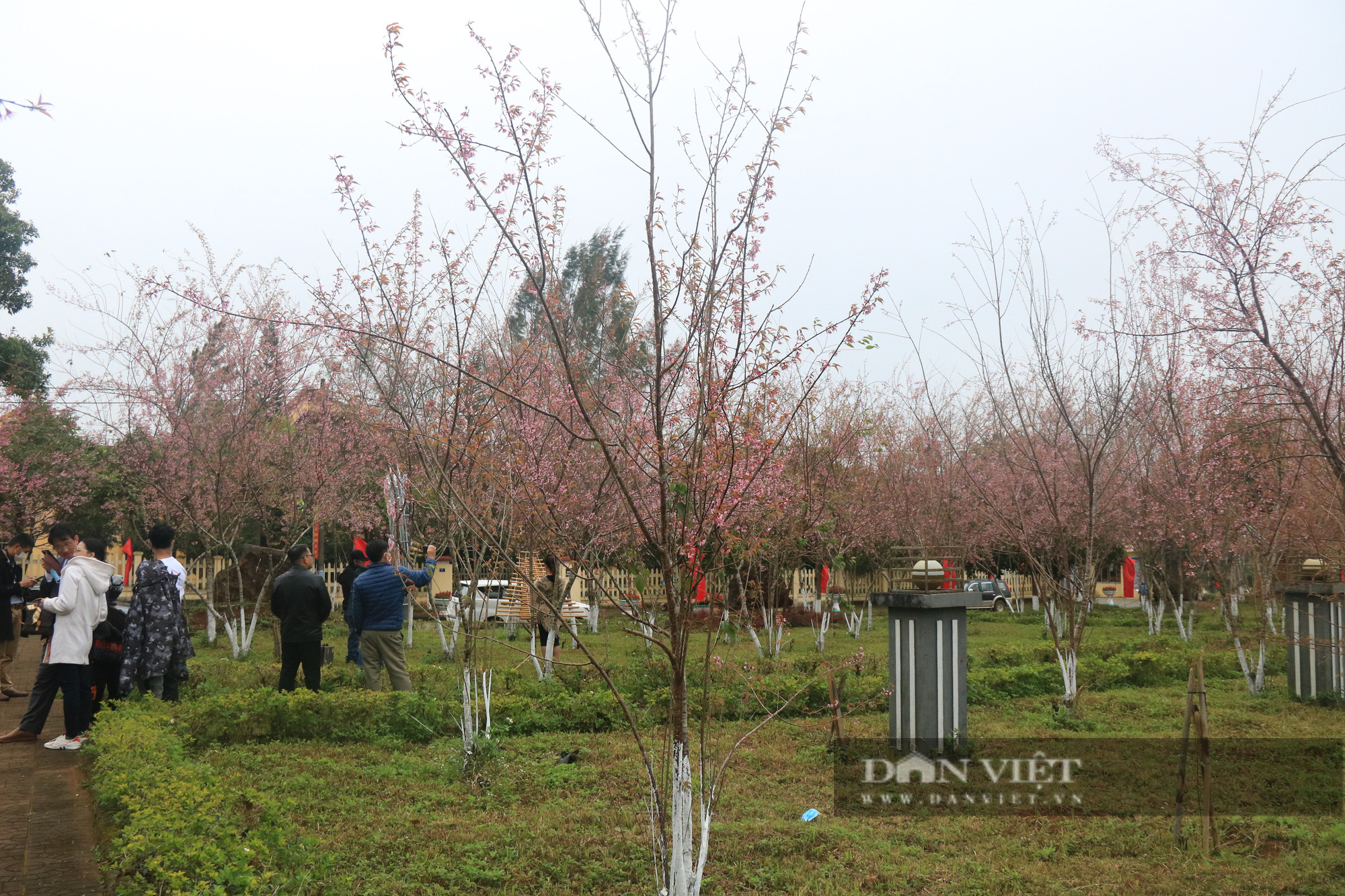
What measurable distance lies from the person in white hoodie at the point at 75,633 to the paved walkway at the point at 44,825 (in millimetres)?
251

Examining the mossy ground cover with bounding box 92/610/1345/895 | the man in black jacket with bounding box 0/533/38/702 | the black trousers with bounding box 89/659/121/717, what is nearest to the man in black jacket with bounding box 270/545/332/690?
the mossy ground cover with bounding box 92/610/1345/895

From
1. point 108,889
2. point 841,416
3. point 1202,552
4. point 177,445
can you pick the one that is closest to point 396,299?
point 108,889

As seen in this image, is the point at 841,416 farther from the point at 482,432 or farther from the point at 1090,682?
the point at 482,432

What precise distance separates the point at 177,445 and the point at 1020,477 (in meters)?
13.0

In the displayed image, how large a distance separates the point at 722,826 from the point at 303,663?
509cm

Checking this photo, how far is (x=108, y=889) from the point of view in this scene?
13.8 ft

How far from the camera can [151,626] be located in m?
7.34

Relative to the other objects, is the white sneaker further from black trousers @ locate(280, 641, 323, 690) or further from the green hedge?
the green hedge

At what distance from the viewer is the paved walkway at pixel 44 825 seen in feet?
14.4

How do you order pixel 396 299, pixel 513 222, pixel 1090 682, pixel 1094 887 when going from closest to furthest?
pixel 513 222 < pixel 1094 887 < pixel 396 299 < pixel 1090 682

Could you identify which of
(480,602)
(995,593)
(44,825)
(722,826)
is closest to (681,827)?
(722,826)

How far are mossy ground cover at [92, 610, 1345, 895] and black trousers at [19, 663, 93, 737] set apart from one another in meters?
0.74

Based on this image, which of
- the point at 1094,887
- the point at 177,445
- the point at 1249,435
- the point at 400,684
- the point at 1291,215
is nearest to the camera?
the point at 1094,887

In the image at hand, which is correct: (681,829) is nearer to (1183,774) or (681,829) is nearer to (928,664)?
(1183,774)
